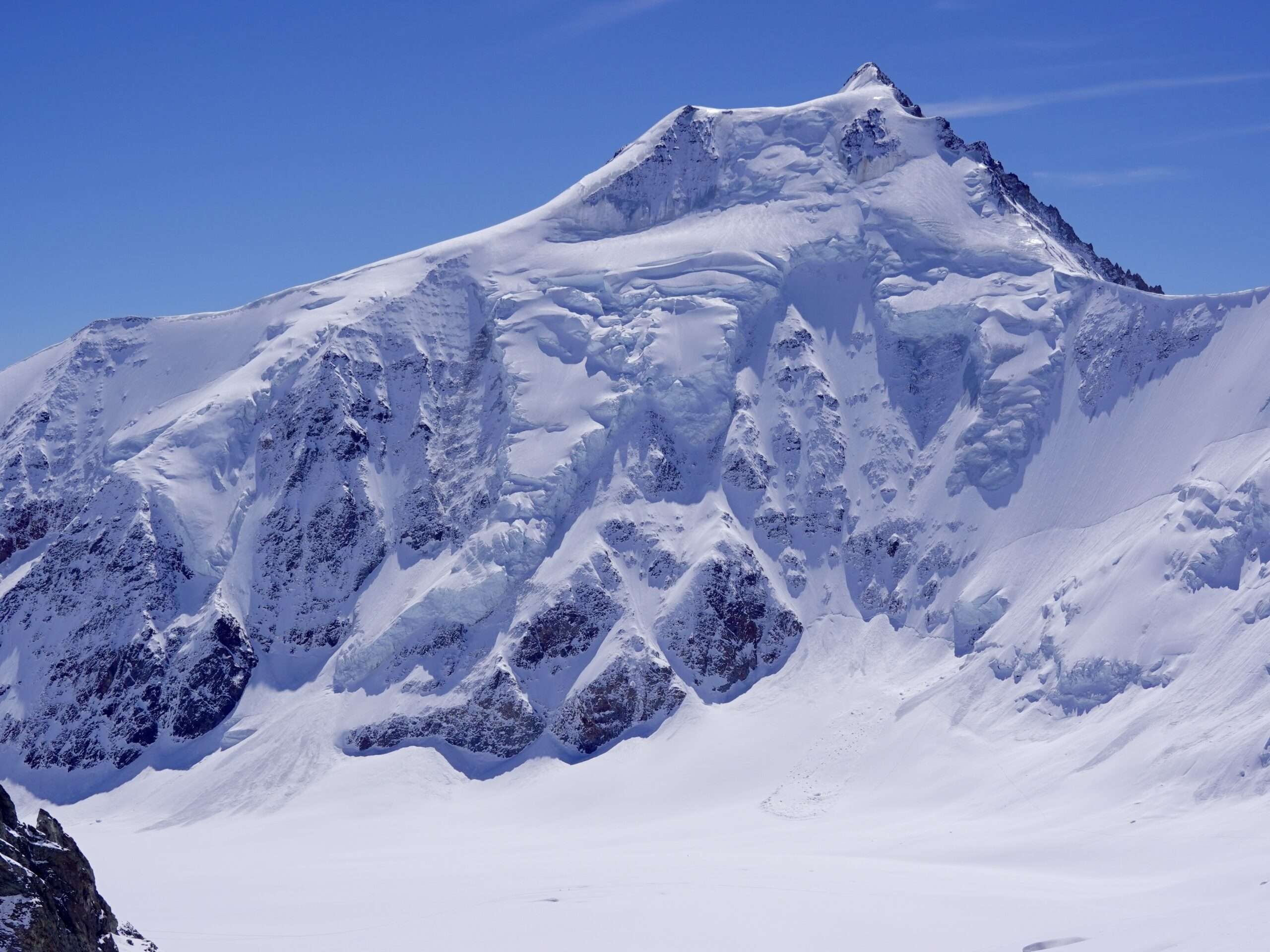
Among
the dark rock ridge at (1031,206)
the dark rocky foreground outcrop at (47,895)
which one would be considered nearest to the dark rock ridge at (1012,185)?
the dark rock ridge at (1031,206)

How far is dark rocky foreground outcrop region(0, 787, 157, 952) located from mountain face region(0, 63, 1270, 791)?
184 feet

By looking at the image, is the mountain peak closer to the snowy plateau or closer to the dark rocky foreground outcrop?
the snowy plateau

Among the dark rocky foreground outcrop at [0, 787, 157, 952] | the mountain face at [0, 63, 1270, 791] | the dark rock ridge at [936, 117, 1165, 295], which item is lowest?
the dark rocky foreground outcrop at [0, 787, 157, 952]

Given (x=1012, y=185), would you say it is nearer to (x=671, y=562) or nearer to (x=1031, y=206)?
(x=1031, y=206)

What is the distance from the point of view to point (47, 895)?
133 feet

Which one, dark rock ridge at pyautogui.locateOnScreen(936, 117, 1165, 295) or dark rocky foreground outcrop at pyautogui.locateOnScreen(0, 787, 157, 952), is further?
dark rock ridge at pyautogui.locateOnScreen(936, 117, 1165, 295)

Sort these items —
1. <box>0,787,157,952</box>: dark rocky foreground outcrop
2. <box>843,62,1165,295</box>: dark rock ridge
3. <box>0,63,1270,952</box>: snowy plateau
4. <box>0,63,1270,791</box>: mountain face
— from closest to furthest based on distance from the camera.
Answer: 1. <box>0,787,157,952</box>: dark rocky foreground outcrop
2. <box>0,63,1270,952</box>: snowy plateau
3. <box>0,63,1270,791</box>: mountain face
4. <box>843,62,1165,295</box>: dark rock ridge

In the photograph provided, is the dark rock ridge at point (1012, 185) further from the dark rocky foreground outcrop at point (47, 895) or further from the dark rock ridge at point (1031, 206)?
the dark rocky foreground outcrop at point (47, 895)

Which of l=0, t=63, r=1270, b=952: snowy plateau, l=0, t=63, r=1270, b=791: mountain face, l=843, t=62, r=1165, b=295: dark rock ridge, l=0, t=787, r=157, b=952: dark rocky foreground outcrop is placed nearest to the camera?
l=0, t=787, r=157, b=952: dark rocky foreground outcrop

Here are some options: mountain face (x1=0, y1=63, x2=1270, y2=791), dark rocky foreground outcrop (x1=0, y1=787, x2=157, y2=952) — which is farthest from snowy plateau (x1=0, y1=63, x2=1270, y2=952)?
dark rocky foreground outcrop (x1=0, y1=787, x2=157, y2=952)

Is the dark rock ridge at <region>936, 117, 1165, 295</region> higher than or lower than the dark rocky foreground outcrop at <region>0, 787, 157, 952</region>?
higher

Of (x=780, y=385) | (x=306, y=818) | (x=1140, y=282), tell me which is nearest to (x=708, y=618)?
(x=780, y=385)

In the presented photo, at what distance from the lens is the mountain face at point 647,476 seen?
98.9 meters

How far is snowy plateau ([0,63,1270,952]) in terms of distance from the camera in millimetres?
78750
